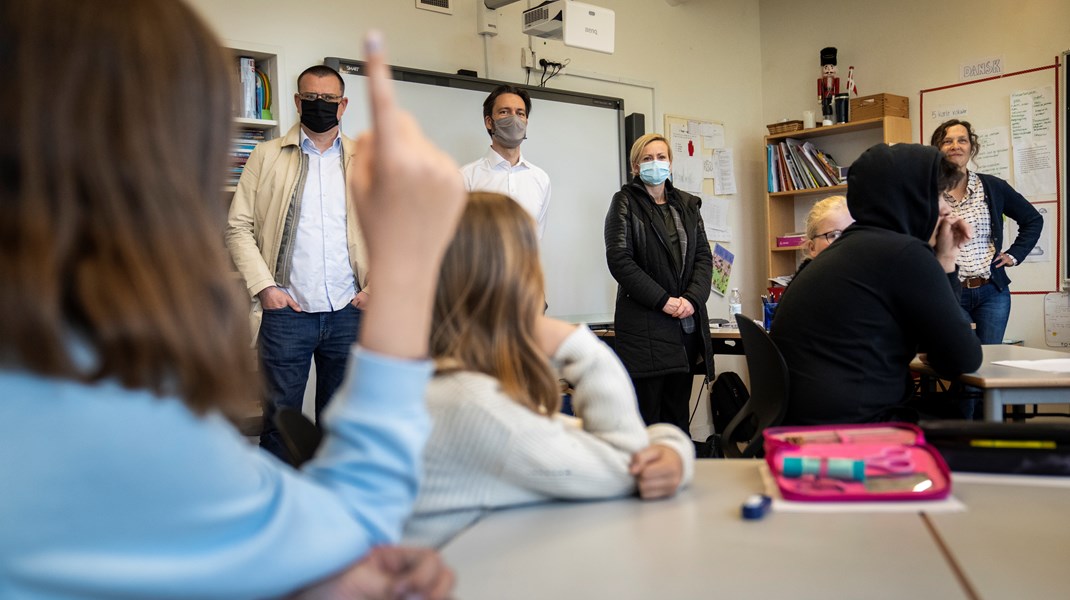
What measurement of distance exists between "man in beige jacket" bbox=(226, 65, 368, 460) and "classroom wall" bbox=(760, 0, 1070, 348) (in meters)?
4.04

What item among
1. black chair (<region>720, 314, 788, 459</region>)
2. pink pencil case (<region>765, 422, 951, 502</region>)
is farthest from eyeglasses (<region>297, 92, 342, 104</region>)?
pink pencil case (<region>765, 422, 951, 502</region>)

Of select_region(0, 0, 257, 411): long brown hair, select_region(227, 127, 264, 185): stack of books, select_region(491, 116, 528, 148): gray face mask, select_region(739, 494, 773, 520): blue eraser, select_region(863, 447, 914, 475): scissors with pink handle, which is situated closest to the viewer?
select_region(0, 0, 257, 411): long brown hair

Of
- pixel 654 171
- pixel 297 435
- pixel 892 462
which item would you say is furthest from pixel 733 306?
pixel 297 435

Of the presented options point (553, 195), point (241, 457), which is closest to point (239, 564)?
point (241, 457)

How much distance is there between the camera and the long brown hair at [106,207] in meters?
0.49

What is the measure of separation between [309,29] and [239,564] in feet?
13.1

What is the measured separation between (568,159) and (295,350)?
2.41 m

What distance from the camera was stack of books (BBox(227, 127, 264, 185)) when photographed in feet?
12.3

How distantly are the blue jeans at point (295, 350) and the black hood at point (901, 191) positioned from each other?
1.89 metres

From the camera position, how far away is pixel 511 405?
3.78 feet

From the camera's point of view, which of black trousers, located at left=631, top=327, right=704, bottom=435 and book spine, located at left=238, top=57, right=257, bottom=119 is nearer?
book spine, located at left=238, top=57, right=257, bottom=119

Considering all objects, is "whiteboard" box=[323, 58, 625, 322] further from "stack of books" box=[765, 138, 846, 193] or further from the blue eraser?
the blue eraser

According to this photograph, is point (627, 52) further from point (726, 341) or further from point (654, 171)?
point (726, 341)

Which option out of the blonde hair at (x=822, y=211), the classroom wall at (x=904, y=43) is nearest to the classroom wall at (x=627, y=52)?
the classroom wall at (x=904, y=43)
